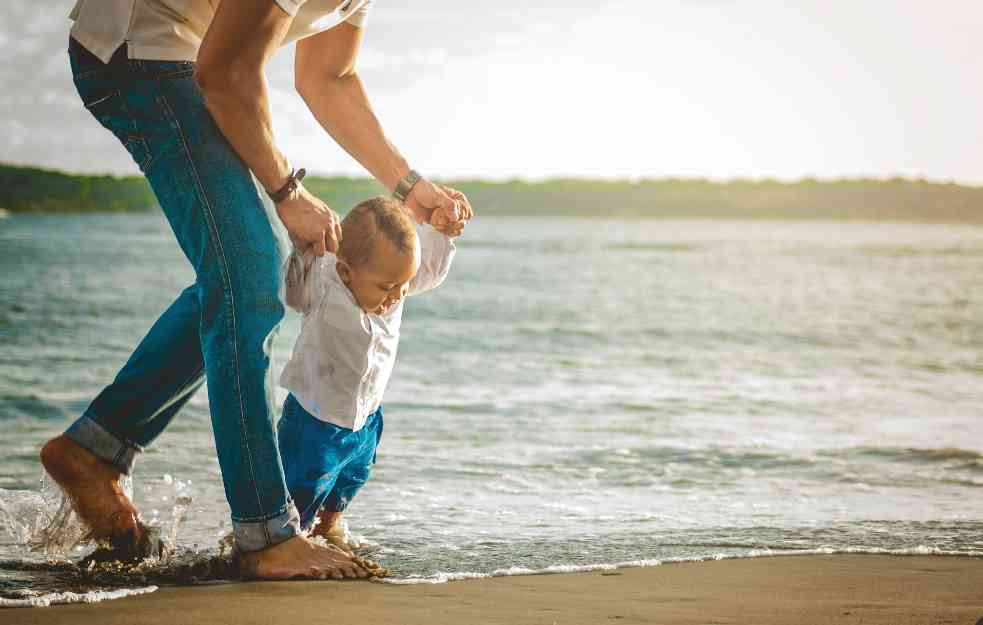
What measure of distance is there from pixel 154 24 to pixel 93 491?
129 centimetres

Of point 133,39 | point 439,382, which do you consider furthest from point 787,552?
point 439,382

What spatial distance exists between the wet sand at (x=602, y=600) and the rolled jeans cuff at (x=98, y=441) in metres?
0.54

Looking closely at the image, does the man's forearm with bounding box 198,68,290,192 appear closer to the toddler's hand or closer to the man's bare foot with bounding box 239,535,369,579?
the toddler's hand

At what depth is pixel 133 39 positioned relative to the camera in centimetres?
277

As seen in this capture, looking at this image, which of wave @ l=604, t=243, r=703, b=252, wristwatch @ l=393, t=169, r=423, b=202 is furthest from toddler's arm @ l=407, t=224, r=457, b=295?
wave @ l=604, t=243, r=703, b=252

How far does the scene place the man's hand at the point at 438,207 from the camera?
3254 mm

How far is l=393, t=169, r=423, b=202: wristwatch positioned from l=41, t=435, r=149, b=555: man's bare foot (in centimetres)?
112

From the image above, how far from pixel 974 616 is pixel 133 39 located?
7.89 feet

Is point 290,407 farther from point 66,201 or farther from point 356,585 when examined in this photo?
point 66,201

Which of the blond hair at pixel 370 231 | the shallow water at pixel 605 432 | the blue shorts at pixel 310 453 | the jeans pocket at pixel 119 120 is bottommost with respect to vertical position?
the shallow water at pixel 605 432

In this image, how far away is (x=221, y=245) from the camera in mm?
2746

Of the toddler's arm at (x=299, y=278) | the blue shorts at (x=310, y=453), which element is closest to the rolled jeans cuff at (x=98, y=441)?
the blue shorts at (x=310, y=453)

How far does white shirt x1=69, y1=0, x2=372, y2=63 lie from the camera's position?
2.77 metres

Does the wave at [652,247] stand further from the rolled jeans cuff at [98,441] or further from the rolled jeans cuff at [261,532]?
the rolled jeans cuff at [261,532]
